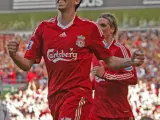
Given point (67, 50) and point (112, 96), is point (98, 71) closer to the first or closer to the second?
point (112, 96)

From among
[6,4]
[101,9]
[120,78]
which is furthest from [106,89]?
[6,4]

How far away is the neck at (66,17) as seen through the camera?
5.44 meters

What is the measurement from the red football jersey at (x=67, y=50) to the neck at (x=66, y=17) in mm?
35

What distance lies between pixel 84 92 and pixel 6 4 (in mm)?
31352

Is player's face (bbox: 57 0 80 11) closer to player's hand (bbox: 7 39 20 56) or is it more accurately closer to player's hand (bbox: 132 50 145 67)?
player's hand (bbox: 7 39 20 56)

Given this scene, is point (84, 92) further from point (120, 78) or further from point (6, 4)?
point (6, 4)

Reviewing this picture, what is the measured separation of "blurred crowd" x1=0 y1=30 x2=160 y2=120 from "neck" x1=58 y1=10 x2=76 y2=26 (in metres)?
9.98

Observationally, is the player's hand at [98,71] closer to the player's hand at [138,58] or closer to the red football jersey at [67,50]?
the red football jersey at [67,50]

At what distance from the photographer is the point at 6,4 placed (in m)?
36.2

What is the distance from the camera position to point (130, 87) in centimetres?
1897

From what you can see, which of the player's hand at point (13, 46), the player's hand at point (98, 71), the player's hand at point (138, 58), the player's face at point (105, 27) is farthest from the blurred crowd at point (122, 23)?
the player's hand at point (13, 46)

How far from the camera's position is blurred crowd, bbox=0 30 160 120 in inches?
674

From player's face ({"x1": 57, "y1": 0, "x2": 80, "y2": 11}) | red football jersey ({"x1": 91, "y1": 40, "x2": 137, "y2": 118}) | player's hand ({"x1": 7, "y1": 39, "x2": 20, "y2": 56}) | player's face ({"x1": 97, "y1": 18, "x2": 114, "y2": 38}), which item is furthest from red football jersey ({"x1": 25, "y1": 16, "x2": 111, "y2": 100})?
player's face ({"x1": 97, "y1": 18, "x2": 114, "y2": 38})

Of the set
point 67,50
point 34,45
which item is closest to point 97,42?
point 67,50
